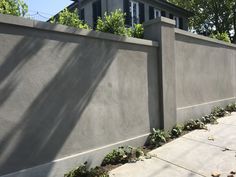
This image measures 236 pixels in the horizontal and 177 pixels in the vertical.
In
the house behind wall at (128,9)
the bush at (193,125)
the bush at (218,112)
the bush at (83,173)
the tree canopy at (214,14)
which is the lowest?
the bush at (83,173)

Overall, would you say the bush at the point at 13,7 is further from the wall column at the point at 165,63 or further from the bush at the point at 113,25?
the wall column at the point at 165,63

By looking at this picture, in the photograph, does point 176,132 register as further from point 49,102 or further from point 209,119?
point 49,102

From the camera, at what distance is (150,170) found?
4.37 m

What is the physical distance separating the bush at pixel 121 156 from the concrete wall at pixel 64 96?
12cm

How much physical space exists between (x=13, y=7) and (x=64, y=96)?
1.57m

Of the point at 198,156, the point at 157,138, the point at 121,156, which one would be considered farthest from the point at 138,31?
the point at 198,156

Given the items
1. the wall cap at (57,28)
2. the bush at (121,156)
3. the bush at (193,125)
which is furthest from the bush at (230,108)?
the bush at (121,156)

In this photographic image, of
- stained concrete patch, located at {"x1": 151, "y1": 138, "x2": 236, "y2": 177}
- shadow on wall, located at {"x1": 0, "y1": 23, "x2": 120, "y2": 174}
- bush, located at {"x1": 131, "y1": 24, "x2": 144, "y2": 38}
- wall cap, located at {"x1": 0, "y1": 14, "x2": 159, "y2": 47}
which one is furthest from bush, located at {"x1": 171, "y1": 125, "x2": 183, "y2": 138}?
shadow on wall, located at {"x1": 0, "y1": 23, "x2": 120, "y2": 174}

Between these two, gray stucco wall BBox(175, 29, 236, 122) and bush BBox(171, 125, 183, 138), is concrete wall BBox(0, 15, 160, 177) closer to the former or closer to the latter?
bush BBox(171, 125, 183, 138)

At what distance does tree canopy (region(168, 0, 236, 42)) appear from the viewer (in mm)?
26016

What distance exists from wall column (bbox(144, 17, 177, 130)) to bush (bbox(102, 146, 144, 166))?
1271mm

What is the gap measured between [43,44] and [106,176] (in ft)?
7.30

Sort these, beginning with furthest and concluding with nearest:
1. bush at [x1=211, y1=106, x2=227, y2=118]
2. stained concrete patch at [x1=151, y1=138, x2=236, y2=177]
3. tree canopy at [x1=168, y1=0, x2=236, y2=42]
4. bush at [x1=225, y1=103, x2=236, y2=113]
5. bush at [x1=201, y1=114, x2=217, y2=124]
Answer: tree canopy at [x1=168, y1=0, x2=236, y2=42] < bush at [x1=225, y1=103, x2=236, y2=113] < bush at [x1=211, y1=106, x2=227, y2=118] < bush at [x1=201, y1=114, x2=217, y2=124] < stained concrete patch at [x1=151, y1=138, x2=236, y2=177]

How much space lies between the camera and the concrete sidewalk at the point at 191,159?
4258 mm
